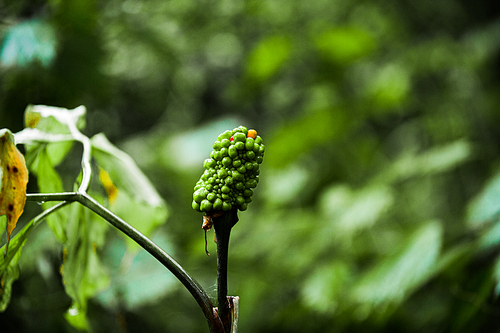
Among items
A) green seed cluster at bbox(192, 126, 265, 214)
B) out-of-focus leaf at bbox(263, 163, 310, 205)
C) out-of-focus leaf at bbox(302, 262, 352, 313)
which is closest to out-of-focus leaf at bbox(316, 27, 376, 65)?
out-of-focus leaf at bbox(263, 163, 310, 205)

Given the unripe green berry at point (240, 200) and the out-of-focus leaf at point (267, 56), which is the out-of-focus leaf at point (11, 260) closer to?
the unripe green berry at point (240, 200)

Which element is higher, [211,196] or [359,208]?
[359,208]

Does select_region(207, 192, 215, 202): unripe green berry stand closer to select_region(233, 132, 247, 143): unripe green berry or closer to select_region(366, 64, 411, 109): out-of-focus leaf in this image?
select_region(233, 132, 247, 143): unripe green berry

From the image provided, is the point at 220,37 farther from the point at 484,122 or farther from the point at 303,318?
the point at 303,318

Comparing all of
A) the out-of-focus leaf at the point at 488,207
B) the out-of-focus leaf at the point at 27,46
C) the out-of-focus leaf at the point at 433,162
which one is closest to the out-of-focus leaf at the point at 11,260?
the out-of-focus leaf at the point at 27,46

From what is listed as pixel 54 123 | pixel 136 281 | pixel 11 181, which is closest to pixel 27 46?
pixel 54 123

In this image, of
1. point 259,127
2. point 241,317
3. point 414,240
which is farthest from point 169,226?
point 414,240

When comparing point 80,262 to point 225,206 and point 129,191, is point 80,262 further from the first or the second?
point 225,206
